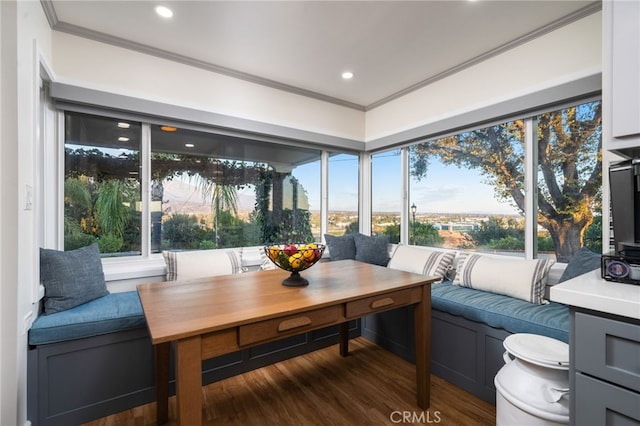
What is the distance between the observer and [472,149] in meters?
2.86

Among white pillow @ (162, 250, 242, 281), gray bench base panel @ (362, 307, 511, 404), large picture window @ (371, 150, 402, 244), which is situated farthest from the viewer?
large picture window @ (371, 150, 402, 244)

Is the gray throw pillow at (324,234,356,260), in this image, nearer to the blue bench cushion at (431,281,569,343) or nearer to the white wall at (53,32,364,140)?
the blue bench cushion at (431,281,569,343)

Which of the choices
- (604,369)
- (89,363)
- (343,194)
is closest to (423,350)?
(604,369)

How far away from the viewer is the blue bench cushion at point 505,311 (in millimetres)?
1710

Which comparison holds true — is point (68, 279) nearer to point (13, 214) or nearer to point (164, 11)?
point (13, 214)

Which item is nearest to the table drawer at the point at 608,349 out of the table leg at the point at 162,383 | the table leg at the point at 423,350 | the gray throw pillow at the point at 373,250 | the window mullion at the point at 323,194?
the table leg at the point at 423,350

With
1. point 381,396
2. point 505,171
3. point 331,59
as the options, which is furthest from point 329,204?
point 381,396

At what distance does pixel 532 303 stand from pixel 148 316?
235cm

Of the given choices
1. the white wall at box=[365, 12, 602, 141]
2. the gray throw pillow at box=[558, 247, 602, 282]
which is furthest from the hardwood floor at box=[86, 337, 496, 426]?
the white wall at box=[365, 12, 602, 141]

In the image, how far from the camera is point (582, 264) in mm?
1883

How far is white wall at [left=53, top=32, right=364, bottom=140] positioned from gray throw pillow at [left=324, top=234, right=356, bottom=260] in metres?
1.30

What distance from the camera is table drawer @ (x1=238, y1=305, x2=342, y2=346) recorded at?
3.99 ft

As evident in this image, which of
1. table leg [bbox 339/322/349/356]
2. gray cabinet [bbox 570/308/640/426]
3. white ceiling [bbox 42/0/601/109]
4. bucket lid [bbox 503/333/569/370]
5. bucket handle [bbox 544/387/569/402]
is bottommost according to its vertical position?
table leg [bbox 339/322/349/356]

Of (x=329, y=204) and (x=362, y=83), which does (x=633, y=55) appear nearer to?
(x=362, y=83)
